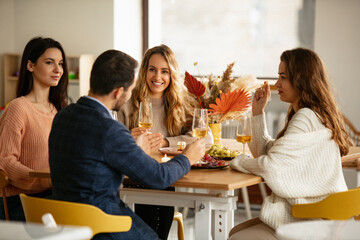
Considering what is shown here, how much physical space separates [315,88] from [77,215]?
1.18 meters

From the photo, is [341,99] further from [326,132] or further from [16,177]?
[16,177]

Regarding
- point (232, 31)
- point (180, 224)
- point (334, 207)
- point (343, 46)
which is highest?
point (232, 31)

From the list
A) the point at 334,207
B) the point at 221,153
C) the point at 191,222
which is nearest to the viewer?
the point at 334,207

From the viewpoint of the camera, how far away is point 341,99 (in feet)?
17.0

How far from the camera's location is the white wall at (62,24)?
571cm

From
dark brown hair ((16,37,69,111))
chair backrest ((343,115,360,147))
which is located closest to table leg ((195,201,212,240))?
dark brown hair ((16,37,69,111))

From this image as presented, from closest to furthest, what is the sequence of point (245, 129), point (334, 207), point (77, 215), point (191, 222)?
point (77, 215), point (334, 207), point (245, 129), point (191, 222)

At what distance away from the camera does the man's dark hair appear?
6.18 feet

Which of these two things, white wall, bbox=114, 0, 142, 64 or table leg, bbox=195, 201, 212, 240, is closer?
table leg, bbox=195, 201, 212, 240

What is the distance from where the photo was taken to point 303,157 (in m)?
2.13

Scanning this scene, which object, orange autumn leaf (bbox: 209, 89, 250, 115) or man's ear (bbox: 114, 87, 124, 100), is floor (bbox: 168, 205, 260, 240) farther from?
man's ear (bbox: 114, 87, 124, 100)

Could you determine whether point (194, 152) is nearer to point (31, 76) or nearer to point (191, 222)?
point (31, 76)

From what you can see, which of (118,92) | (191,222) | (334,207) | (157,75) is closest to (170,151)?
(157,75)

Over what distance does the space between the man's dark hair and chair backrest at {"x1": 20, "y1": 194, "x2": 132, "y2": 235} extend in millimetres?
434
